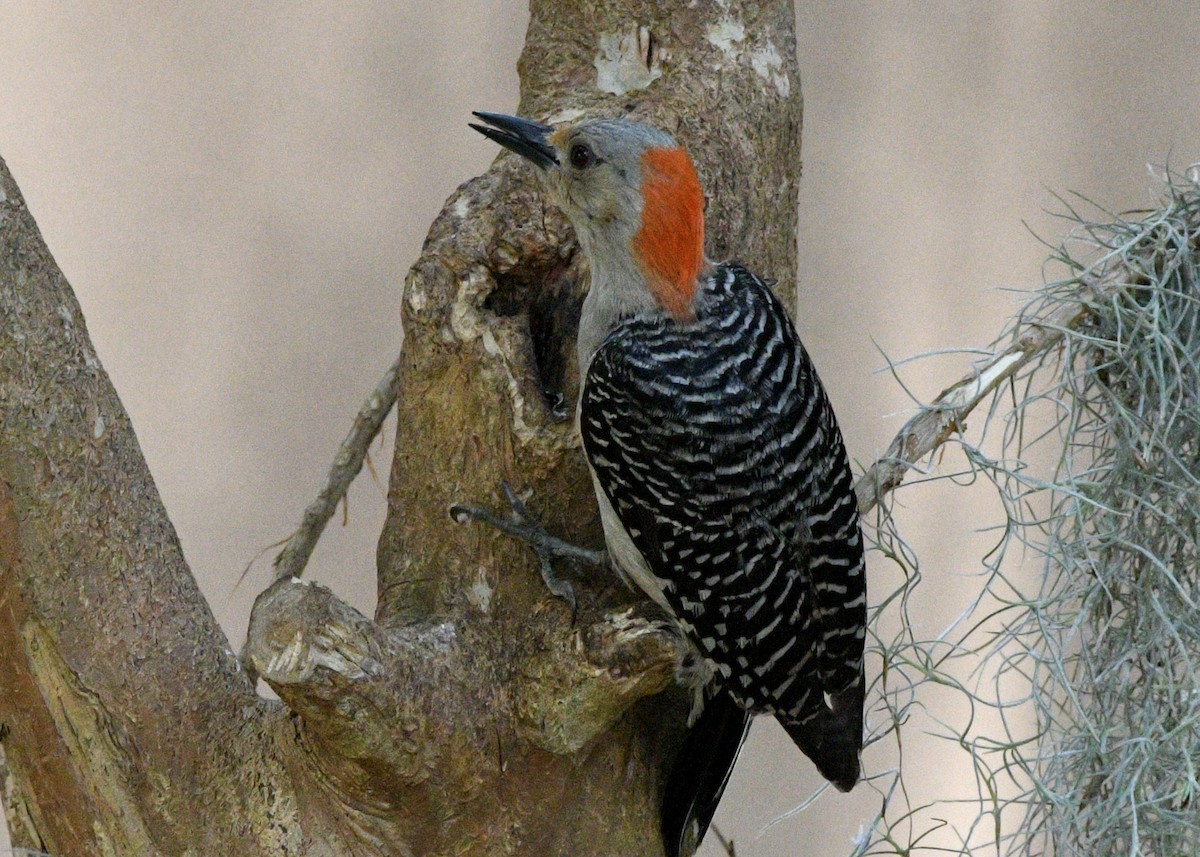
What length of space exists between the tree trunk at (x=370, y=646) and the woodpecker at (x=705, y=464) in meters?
0.05

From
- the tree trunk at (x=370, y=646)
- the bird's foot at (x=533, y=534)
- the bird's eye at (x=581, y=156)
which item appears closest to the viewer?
the tree trunk at (x=370, y=646)

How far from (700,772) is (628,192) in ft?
2.06

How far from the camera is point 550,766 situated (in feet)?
4.06

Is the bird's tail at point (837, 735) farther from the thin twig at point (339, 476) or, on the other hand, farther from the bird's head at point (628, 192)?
the thin twig at point (339, 476)

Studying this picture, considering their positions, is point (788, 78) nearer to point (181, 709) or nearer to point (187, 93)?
point (181, 709)

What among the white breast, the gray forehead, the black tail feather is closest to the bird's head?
the gray forehead

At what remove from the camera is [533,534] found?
4.25 feet

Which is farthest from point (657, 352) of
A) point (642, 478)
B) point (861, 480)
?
point (861, 480)

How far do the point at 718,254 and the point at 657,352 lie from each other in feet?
0.75

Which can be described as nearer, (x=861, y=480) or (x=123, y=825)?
(x=123, y=825)

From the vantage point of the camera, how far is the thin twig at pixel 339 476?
5.11 feet

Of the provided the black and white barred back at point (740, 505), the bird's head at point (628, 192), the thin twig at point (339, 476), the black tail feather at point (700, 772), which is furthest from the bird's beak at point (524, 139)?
the black tail feather at point (700, 772)

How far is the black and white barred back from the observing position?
1275mm

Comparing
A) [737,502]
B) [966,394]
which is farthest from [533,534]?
[966,394]
